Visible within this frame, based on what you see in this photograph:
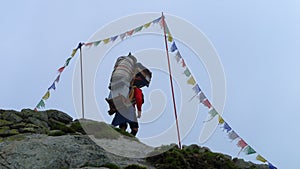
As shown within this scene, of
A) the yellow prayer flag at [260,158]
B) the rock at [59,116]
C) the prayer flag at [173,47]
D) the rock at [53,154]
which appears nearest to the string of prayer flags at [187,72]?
the prayer flag at [173,47]

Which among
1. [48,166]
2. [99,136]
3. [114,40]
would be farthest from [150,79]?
[48,166]

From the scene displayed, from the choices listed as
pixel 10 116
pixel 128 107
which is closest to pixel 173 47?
pixel 128 107

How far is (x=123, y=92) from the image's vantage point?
874 inches

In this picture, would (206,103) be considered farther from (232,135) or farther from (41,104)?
(41,104)

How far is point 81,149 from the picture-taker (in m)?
16.7

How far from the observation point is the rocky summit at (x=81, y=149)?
15.9 meters

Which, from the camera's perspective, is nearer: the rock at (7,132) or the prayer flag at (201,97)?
the rock at (7,132)

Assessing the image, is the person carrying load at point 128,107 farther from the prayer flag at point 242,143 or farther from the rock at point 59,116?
the prayer flag at point 242,143

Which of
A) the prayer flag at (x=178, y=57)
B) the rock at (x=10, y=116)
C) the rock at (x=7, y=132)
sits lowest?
the rock at (x=7, y=132)

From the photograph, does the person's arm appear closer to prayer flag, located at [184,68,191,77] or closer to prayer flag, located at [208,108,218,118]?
prayer flag, located at [184,68,191,77]

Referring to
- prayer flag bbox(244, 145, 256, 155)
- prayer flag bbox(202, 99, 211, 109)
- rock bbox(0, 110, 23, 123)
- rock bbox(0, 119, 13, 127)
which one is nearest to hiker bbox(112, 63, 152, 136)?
prayer flag bbox(202, 99, 211, 109)

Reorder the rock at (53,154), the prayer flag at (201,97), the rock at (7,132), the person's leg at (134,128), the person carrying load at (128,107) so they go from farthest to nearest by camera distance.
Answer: the person's leg at (134,128) < the person carrying load at (128,107) < the prayer flag at (201,97) < the rock at (7,132) < the rock at (53,154)

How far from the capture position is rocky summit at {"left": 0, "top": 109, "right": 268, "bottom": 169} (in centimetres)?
1586

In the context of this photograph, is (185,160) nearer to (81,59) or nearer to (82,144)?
(82,144)
